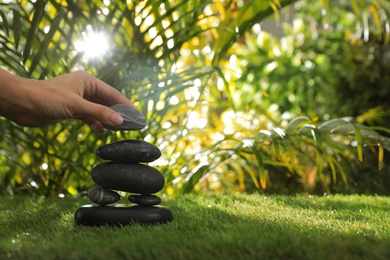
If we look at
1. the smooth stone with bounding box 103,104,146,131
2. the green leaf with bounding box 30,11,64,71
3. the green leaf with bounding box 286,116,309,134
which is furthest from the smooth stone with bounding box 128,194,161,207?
the green leaf with bounding box 286,116,309,134

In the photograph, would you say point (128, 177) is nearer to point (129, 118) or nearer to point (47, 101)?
point (129, 118)

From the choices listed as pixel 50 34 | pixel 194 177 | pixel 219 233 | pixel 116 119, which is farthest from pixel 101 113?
pixel 194 177

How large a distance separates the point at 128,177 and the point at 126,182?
0.01 meters

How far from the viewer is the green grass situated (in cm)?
91

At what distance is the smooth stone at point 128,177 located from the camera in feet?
4.32

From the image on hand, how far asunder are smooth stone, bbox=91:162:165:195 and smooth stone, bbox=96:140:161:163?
2cm

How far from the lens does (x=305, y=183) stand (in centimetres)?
278

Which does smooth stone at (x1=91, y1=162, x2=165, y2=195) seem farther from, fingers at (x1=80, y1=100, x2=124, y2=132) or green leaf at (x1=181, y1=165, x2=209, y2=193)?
green leaf at (x1=181, y1=165, x2=209, y2=193)

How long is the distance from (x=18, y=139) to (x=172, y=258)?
4.44 ft

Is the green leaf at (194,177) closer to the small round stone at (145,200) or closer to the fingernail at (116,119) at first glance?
the small round stone at (145,200)

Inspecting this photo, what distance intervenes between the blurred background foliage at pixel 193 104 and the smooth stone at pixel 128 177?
1.93 feet

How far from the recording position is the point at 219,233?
108 cm

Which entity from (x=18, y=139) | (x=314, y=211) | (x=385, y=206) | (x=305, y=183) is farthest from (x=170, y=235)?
(x=305, y=183)

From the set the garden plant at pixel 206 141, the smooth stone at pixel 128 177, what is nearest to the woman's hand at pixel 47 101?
the smooth stone at pixel 128 177
